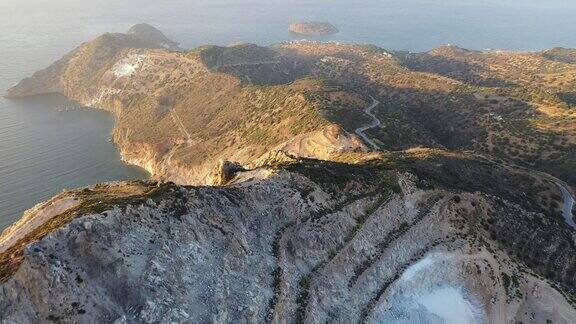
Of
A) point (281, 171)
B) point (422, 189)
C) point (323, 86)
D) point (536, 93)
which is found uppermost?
point (281, 171)

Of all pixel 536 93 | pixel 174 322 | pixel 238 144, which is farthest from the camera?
pixel 536 93

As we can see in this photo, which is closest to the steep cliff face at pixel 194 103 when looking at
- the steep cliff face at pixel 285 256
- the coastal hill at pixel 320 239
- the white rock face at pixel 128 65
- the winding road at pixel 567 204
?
the white rock face at pixel 128 65

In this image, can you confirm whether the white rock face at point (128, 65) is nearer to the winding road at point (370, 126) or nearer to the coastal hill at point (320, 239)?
the coastal hill at point (320, 239)

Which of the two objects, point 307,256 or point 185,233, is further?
point 307,256

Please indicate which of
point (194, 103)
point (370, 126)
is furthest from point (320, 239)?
point (194, 103)

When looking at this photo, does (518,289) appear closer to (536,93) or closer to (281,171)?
(281,171)

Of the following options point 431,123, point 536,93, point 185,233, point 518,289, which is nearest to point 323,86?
point 431,123

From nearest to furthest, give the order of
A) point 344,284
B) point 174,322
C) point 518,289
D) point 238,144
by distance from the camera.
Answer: point 174,322 < point 344,284 < point 518,289 < point 238,144
